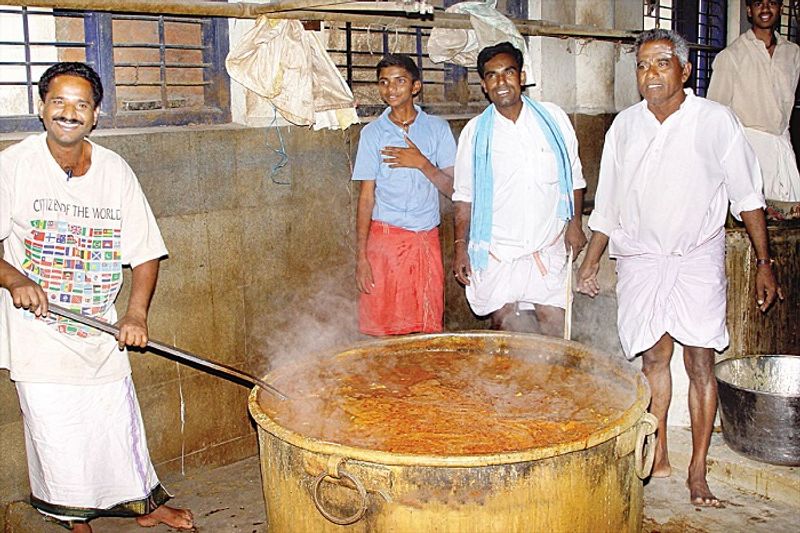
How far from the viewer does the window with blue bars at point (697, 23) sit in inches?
359

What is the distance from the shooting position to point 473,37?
6277 mm

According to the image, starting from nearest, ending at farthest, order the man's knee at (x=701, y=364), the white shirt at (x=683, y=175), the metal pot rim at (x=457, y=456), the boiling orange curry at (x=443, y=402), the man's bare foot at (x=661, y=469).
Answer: the metal pot rim at (x=457, y=456) < the boiling orange curry at (x=443, y=402) < the white shirt at (x=683, y=175) < the man's knee at (x=701, y=364) < the man's bare foot at (x=661, y=469)

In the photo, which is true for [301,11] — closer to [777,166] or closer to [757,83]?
[757,83]

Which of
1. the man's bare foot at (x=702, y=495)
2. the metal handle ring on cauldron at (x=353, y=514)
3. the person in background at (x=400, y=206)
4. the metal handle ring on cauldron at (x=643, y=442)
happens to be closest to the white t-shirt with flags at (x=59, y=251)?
the metal handle ring on cauldron at (x=353, y=514)

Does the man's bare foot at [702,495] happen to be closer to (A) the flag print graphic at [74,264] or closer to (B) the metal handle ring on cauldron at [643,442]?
(B) the metal handle ring on cauldron at [643,442]

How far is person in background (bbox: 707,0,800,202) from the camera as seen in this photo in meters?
6.68

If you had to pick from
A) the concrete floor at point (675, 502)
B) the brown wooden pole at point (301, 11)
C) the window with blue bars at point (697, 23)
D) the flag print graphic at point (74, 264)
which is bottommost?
the concrete floor at point (675, 502)

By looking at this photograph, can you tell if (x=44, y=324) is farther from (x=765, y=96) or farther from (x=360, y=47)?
(x=765, y=96)

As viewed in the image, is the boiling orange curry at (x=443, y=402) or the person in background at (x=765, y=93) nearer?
the boiling orange curry at (x=443, y=402)

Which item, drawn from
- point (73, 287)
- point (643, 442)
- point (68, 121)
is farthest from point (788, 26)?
point (73, 287)

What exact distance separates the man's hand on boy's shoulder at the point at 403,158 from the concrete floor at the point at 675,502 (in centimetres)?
206

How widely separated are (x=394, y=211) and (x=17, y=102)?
4.89 m

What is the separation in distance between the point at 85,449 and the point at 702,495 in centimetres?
316

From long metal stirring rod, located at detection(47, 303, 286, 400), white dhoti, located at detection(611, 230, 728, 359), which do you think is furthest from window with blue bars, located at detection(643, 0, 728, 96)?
long metal stirring rod, located at detection(47, 303, 286, 400)
